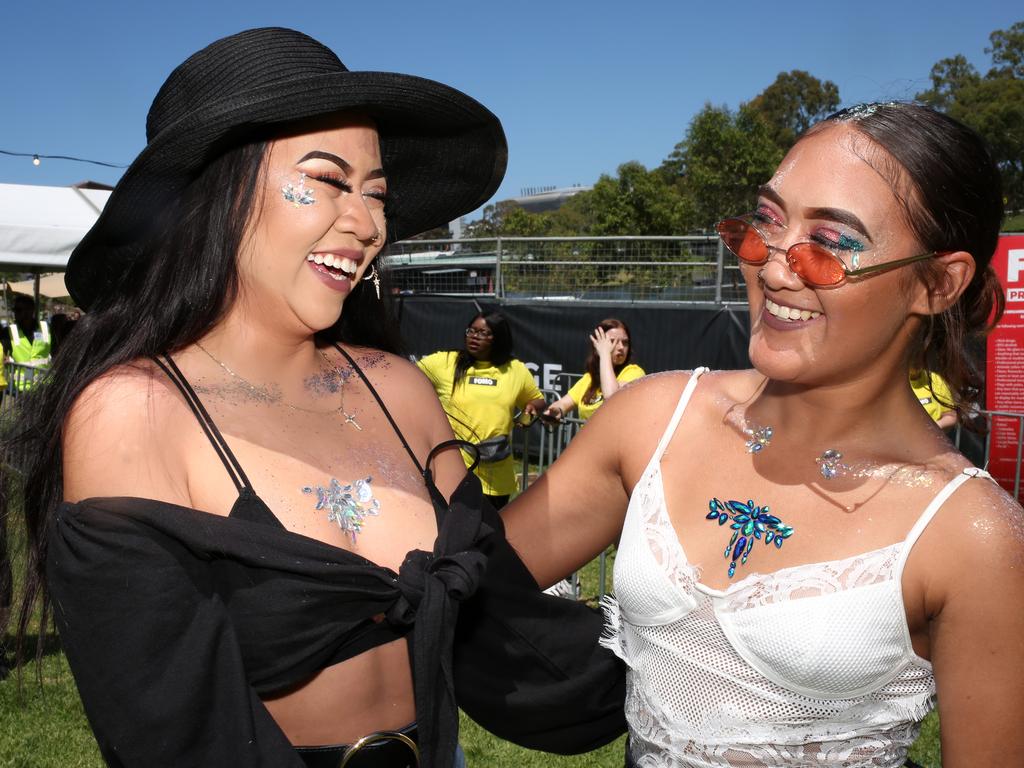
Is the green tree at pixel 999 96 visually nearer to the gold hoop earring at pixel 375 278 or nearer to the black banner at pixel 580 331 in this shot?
the black banner at pixel 580 331

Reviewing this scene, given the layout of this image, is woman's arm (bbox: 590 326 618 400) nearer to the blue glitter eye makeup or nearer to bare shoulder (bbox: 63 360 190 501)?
the blue glitter eye makeup

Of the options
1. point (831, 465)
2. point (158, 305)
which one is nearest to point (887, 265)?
point (831, 465)

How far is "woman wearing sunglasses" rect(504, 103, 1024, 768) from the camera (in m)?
1.49

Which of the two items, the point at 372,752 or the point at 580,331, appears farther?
the point at 580,331

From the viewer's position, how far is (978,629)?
4.75ft

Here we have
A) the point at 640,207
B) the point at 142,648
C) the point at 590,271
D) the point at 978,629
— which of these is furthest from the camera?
the point at 640,207

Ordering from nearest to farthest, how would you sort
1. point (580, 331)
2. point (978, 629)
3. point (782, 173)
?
point (978, 629)
point (782, 173)
point (580, 331)

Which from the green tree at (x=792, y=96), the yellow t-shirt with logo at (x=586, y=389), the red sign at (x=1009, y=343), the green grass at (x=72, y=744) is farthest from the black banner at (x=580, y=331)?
the green tree at (x=792, y=96)

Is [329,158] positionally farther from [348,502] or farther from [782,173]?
[782,173]

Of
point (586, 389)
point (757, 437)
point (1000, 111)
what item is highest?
point (1000, 111)

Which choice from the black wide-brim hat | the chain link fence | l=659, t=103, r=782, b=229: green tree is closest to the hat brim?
the black wide-brim hat

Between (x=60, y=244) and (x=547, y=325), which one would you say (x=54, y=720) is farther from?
(x=547, y=325)

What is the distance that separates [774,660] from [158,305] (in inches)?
49.7

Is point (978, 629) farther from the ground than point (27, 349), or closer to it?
farther from the ground
